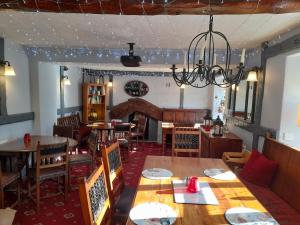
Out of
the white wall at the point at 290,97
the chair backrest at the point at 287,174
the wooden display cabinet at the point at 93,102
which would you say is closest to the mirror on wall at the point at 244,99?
the white wall at the point at 290,97

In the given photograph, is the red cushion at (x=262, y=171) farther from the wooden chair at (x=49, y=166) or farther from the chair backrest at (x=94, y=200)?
the wooden chair at (x=49, y=166)

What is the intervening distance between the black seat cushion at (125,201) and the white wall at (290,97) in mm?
2144

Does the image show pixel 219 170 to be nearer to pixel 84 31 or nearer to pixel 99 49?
pixel 84 31

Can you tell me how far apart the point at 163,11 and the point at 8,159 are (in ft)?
10.0

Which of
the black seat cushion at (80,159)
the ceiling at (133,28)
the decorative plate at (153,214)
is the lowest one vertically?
the black seat cushion at (80,159)

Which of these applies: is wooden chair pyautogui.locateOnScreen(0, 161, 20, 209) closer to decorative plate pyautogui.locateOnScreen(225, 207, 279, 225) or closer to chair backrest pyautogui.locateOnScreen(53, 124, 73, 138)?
chair backrest pyautogui.locateOnScreen(53, 124, 73, 138)

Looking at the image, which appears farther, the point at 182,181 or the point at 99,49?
the point at 99,49

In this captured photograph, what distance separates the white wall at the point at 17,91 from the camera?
362 cm

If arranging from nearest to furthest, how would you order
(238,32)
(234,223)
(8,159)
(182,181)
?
1. (234,223)
2. (182,181)
3. (238,32)
4. (8,159)

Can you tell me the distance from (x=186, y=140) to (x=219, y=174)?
40.1 inches

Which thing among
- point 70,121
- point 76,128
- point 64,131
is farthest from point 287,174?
point 70,121

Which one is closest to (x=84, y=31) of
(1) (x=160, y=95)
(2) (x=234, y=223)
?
(2) (x=234, y=223)

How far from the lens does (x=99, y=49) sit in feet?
14.1

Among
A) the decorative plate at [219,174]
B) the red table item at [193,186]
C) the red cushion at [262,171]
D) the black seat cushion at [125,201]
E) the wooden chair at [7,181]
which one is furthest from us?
the red cushion at [262,171]
